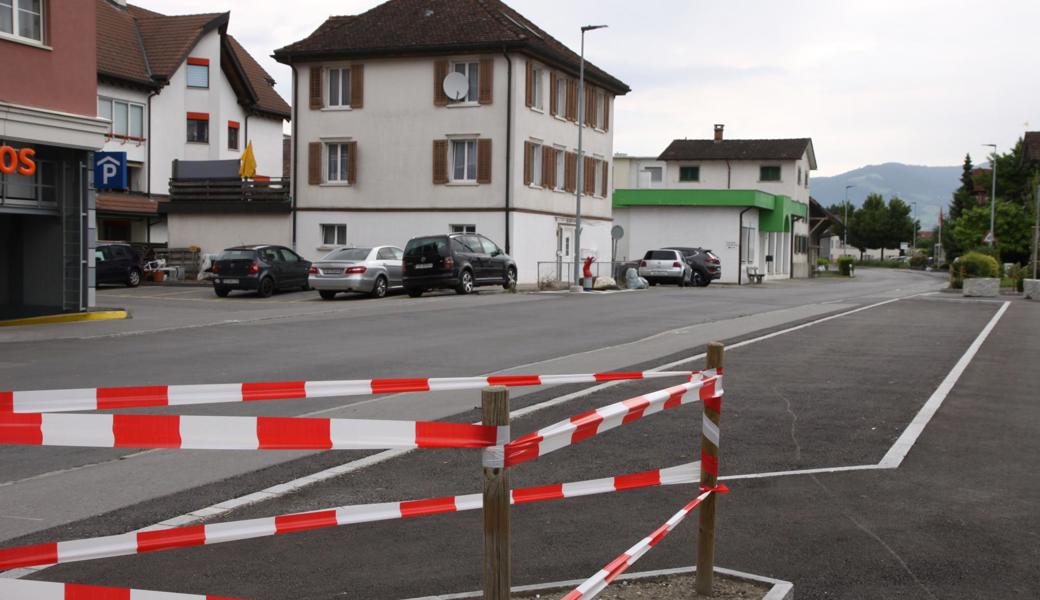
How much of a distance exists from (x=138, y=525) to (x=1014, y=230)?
7742 centimetres

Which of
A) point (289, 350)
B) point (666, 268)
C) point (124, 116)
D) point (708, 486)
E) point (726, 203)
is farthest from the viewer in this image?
point (726, 203)

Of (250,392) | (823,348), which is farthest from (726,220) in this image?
(250,392)

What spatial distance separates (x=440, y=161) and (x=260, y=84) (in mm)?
22091

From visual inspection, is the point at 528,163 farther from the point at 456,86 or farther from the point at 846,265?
the point at 846,265

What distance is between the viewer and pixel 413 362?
600 inches

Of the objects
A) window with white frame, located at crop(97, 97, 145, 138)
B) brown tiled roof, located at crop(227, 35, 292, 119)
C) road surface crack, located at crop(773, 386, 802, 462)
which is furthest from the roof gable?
road surface crack, located at crop(773, 386, 802, 462)

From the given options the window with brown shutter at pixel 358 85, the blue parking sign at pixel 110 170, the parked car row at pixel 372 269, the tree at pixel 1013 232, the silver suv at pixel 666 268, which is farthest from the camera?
the tree at pixel 1013 232

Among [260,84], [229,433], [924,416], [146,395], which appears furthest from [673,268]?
[229,433]

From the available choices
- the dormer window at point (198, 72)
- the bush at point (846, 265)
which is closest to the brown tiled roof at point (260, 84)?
the dormer window at point (198, 72)

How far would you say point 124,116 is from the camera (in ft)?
163

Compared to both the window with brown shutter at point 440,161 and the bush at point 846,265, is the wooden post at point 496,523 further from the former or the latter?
the bush at point 846,265

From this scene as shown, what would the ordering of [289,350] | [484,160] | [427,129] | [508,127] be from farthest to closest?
[427,129], [484,160], [508,127], [289,350]

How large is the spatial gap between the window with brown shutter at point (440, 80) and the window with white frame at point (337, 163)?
13.6ft

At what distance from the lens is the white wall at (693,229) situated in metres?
58.6
